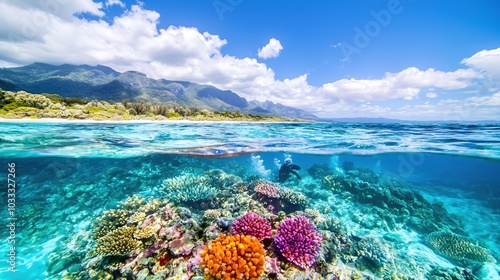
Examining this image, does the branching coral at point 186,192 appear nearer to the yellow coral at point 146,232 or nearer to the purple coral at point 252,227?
the yellow coral at point 146,232

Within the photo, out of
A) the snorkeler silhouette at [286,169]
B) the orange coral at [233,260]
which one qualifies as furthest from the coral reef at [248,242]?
the snorkeler silhouette at [286,169]

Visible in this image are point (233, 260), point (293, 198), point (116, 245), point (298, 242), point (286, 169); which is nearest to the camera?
point (233, 260)

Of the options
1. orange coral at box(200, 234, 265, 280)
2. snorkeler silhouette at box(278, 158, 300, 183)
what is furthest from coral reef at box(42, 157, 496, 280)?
snorkeler silhouette at box(278, 158, 300, 183)

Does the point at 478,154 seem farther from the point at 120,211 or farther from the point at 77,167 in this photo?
the point at 77,167

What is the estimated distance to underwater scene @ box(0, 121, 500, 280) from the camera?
5.14 meters

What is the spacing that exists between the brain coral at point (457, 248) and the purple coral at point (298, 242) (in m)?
7.46

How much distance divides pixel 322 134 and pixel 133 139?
1606 centimetres

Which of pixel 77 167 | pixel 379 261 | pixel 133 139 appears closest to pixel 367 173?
pixel 379 261

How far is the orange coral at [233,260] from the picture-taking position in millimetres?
3906

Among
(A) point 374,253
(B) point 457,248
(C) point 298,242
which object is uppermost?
(C) point 298,242

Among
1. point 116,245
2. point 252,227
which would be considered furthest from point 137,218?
point 252,227

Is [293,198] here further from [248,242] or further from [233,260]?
[233,260]

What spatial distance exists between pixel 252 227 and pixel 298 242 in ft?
3.84

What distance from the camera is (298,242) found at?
5.11 metres
